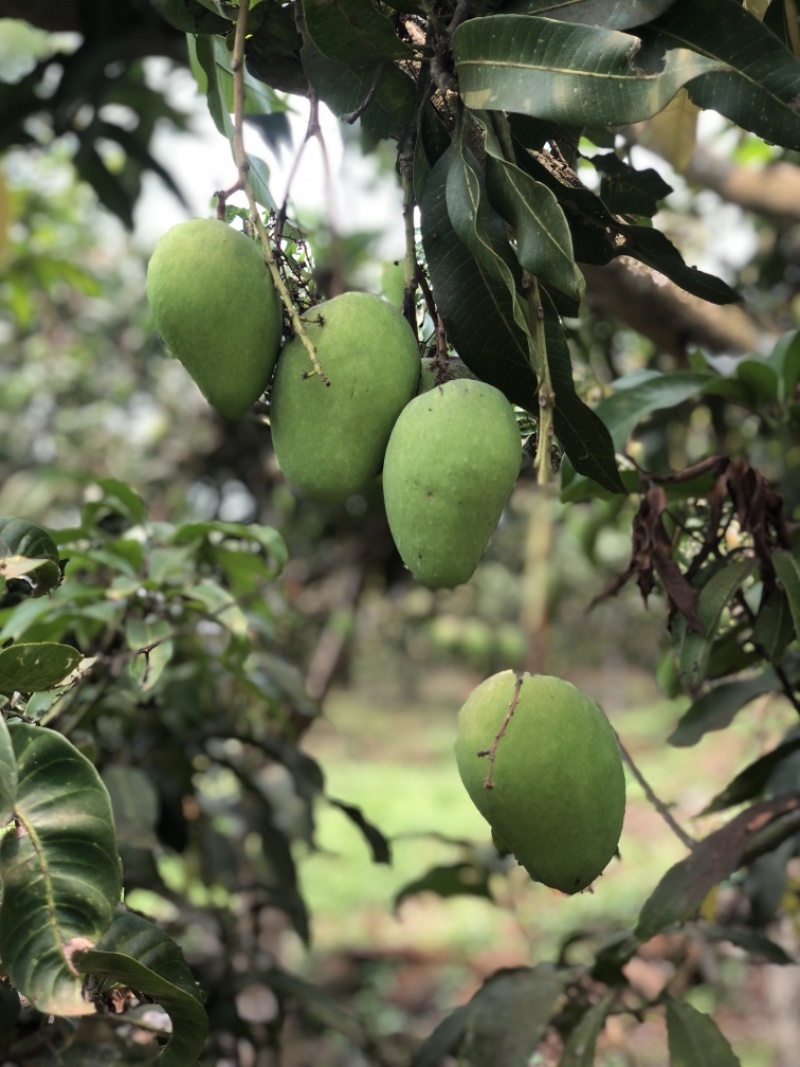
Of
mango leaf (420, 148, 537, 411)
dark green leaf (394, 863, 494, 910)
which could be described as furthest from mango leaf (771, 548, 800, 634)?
dark green leaf (394, 863, 494, 910)

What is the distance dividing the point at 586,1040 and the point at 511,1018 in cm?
9

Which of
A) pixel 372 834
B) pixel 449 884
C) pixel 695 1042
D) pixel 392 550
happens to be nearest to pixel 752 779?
pixel 695 1042

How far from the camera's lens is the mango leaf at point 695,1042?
3.15 feet

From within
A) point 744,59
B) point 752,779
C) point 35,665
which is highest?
point 744,59

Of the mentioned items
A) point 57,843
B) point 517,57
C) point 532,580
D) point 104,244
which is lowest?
point 532,580

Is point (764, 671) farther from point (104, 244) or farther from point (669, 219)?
point (104, 244)

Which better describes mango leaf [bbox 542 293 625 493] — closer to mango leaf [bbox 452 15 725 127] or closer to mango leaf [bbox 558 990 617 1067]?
mango leaf [bbox 452 15 725 127]

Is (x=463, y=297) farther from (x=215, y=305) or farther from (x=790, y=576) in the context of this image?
(x=790, y=576)

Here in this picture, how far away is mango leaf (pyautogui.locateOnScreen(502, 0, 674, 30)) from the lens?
0.54 metres

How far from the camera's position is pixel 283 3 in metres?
0.68

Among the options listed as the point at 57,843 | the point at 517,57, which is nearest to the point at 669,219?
the point at 517,57

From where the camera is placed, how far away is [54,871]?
1.66 ft

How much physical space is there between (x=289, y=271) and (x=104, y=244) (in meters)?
4.21

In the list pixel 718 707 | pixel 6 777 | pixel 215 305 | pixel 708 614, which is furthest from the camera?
pixel 718 707
